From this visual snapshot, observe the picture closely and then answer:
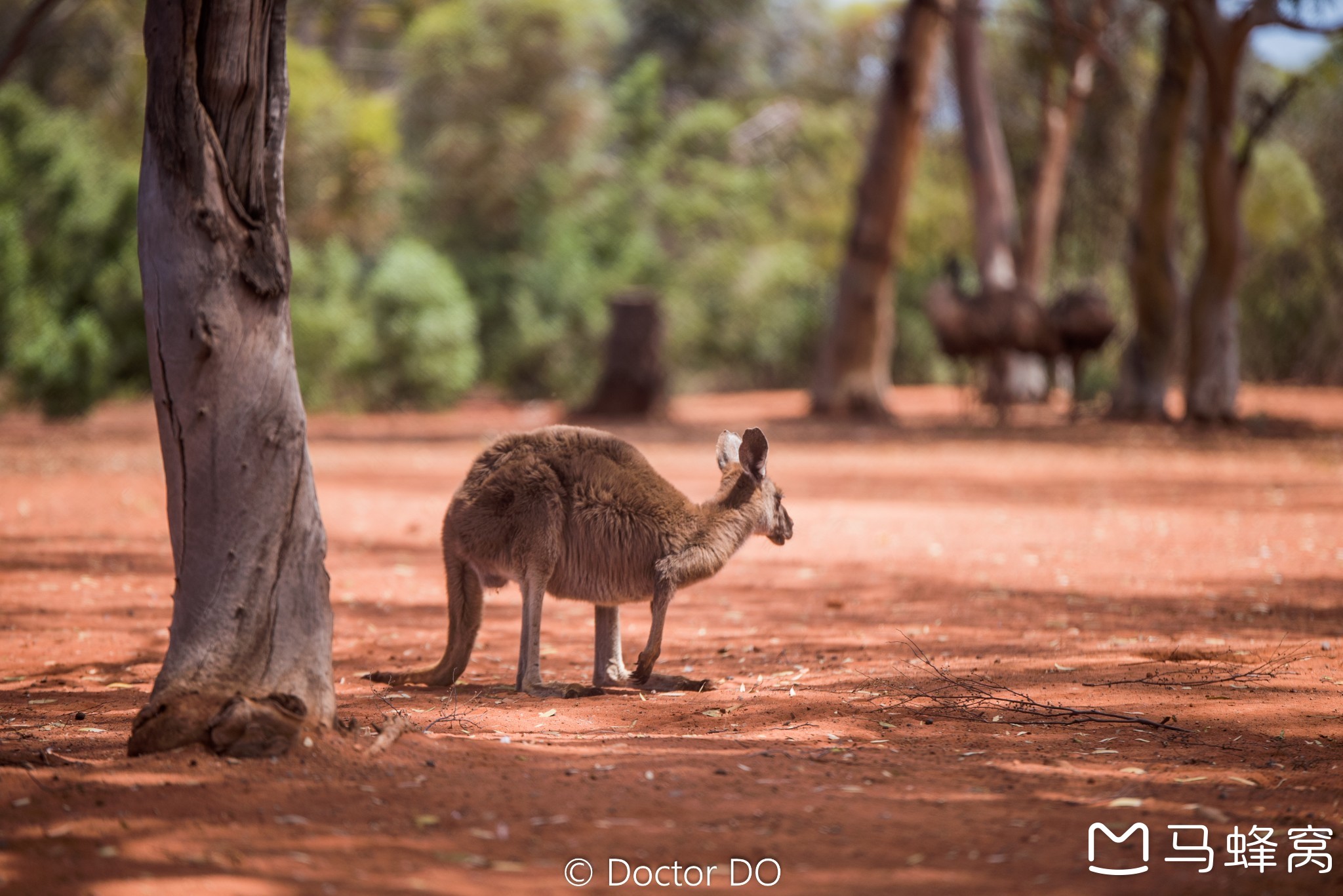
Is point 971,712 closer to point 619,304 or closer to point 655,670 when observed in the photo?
point 655,670

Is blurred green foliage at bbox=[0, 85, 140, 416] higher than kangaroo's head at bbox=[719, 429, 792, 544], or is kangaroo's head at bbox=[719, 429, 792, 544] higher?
blurred green foliage at bbox=[0, 85, 140, 416]

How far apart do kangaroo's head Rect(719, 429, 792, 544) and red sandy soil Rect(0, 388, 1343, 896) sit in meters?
0.63

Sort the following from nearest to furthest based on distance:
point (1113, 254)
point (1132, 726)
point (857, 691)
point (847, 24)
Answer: point (1132, 726)
point (857, 691)
point (1113, 254)
point (847, 24)

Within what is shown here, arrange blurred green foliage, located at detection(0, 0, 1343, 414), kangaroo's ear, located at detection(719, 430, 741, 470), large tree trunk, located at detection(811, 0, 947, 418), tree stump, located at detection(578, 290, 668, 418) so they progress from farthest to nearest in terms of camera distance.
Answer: large tree trunk, located at detection(811, 0, 947, 418) < tree stump, located at detection(578, 290, 668, 418) < blurred green foliage, located at detection(0, 0, 1343, 414) < kangaroo's ear, located at detection(719, 430, 741, 470)

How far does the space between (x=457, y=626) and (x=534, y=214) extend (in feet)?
71.2

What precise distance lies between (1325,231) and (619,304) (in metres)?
15.0

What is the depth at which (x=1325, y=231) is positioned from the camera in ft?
80.8

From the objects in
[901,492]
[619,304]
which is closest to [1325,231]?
[619,304]

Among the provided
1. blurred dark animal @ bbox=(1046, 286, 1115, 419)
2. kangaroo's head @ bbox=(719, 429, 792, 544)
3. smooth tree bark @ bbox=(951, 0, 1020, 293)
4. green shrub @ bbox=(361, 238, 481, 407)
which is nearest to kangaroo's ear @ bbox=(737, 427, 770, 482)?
kangaroo's head @ bbox=(719, 429, 792, 544)

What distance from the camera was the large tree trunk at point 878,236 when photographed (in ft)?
63.6

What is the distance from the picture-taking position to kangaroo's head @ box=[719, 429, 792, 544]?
5.26 m

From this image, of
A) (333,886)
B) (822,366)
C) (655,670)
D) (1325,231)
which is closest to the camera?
(333,886)

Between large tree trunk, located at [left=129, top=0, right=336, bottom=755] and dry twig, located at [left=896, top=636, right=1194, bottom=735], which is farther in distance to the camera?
dry twig, located at [left=896, top=636, right=1194, bottom=735]

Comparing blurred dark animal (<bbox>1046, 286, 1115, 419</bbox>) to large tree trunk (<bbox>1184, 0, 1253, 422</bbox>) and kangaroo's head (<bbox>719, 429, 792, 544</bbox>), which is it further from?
kangaroo's head (<bbox>719, 429, 792, 544</bbox>)
